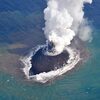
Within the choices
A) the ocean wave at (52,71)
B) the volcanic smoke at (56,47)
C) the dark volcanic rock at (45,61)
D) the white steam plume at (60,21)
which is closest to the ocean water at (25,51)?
the ocean wave at (52,71)

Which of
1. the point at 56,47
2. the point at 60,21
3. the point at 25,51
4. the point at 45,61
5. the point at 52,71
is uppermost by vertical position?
the point at 60,21

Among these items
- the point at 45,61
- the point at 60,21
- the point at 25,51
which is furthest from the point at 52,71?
the point at 60,21

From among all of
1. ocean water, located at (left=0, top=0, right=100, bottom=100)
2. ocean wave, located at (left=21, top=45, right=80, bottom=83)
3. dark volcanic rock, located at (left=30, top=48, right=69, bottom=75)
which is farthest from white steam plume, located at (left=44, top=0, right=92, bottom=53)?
ocean water, located at (left=0, top=0, right=100, bottom=100)

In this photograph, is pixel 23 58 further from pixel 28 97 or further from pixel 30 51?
pixel 28 97

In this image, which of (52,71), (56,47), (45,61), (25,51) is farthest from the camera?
(25,51)

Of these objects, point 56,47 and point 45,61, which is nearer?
point 45,61

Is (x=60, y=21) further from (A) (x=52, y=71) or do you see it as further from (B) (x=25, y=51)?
(A) (x=52, y=71)

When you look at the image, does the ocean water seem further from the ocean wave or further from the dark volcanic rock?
the dark volcanic rock
